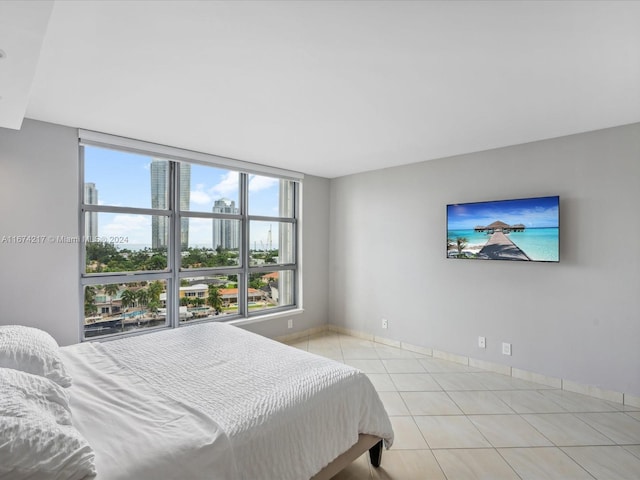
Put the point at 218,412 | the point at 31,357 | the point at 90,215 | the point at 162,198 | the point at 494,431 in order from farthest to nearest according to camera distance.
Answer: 1. the point at 162,198
2. the point at 90,215
3. the point at 494,431
4. the point at 31,357
5. the point at 218,412

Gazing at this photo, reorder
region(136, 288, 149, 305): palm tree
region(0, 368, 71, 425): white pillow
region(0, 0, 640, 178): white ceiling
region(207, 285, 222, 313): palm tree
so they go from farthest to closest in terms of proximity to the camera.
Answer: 1. region(207, 285, 222, 313): palm tree
2. region(136, 288, 149, 305): palm tree
3. region(0, 0, 640, 178): white ceiling
4. region(0, 368, 71, 425): white pillow

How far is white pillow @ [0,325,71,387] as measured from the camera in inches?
62.5

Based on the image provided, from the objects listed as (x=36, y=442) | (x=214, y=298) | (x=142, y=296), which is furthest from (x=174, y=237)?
(x=36, y=442)

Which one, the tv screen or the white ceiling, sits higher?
the white ceiling

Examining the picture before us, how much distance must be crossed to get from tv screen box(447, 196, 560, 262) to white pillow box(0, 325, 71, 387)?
3.63 meters

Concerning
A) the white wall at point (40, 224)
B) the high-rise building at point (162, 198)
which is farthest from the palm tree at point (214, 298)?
the white wall at point (40, 224)

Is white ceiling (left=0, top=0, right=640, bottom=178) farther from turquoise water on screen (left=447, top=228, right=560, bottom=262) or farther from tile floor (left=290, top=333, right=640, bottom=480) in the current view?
tile floor (left=290, top=333, right=640, bottom=480)

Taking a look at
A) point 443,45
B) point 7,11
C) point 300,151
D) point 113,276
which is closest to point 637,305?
point 443,45

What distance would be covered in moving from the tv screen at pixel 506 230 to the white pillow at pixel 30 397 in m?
3.61

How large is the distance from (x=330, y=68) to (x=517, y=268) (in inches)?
112

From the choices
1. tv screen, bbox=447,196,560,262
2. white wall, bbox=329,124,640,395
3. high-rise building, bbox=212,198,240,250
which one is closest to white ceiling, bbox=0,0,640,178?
white wall, bbox=329,124,640,395

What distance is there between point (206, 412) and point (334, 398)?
67 centimetres

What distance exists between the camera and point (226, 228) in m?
4.16

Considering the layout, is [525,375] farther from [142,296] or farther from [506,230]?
[142,296]
